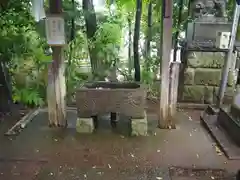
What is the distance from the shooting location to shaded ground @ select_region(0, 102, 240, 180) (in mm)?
2357

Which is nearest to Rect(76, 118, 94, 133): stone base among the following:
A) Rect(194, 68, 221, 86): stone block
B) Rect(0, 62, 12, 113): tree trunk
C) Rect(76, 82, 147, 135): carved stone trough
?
Rect(76, 82, 147, 135): carved stone trough

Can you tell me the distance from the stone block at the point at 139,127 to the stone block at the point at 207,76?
5.19 ft

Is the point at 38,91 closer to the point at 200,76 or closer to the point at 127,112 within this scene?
the point at 127,112

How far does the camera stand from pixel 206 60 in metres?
4.24

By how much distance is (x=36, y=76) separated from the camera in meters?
4.07

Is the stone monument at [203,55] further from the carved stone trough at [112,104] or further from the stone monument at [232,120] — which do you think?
the carved stone trough at [112,104]

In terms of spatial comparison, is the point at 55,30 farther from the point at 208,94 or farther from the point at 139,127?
the point at 208,94

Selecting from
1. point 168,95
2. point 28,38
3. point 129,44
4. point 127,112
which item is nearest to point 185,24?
point 129,44

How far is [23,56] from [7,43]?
316mm

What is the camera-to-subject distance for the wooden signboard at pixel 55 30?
3029 mm

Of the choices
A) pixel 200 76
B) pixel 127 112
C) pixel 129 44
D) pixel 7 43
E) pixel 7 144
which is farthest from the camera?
pixel 129 44

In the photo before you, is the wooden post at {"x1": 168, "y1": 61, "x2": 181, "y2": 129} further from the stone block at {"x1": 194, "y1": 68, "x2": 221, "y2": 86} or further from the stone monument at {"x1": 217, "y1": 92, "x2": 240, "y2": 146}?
the stone block at {"x1": 194, "y1": 68, "x2": 221, "y2": 86}

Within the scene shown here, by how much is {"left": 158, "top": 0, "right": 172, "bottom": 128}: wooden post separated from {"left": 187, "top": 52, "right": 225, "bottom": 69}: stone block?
1.28 m

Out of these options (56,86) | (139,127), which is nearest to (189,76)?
(139,127)
